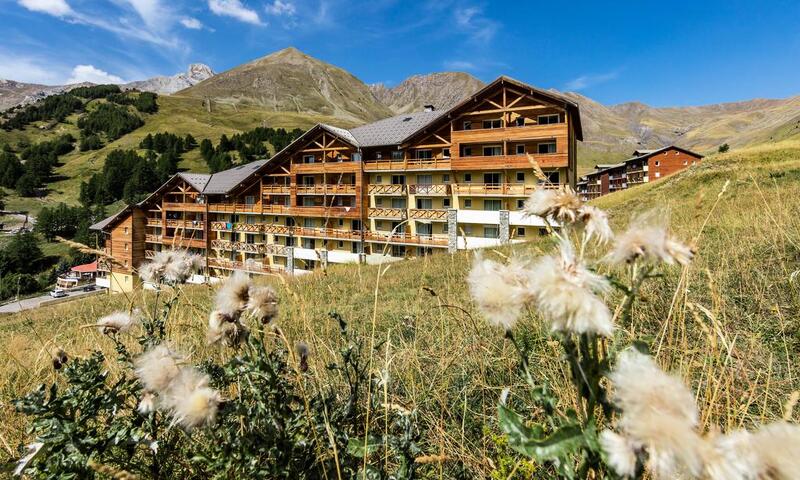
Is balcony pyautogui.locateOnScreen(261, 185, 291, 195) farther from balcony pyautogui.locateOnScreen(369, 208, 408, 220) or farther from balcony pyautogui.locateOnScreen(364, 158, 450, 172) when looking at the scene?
balcony pyautogui.locateOnScreen(369, 208, 408, 220)

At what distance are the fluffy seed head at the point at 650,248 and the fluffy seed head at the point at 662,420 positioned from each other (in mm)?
270

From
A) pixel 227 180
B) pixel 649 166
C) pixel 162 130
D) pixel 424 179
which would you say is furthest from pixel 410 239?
pixel 162 130

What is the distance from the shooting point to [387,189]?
109ft

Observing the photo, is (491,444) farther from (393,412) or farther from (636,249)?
(636,249)

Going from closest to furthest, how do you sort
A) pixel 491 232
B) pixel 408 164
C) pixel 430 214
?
pixel 491 232 < pixel 430 214 < pixel 408 164

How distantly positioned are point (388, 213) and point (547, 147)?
14.0 m

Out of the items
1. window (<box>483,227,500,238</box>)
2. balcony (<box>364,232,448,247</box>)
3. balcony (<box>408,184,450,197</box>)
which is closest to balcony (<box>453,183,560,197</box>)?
balcony (<box>408,184,450,197</box>)

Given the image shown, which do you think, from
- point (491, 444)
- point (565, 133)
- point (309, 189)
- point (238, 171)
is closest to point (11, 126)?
point (238, 171)

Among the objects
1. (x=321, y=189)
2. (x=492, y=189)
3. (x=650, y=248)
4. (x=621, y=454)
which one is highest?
(x=321, y=189)

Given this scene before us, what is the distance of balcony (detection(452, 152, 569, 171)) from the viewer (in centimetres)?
2573

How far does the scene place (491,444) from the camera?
2.08m

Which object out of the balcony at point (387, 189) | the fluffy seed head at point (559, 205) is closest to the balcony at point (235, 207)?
the balcony at point (387, 189)

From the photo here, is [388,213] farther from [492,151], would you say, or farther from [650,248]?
[650,248]

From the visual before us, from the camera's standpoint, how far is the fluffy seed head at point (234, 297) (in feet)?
5.01
